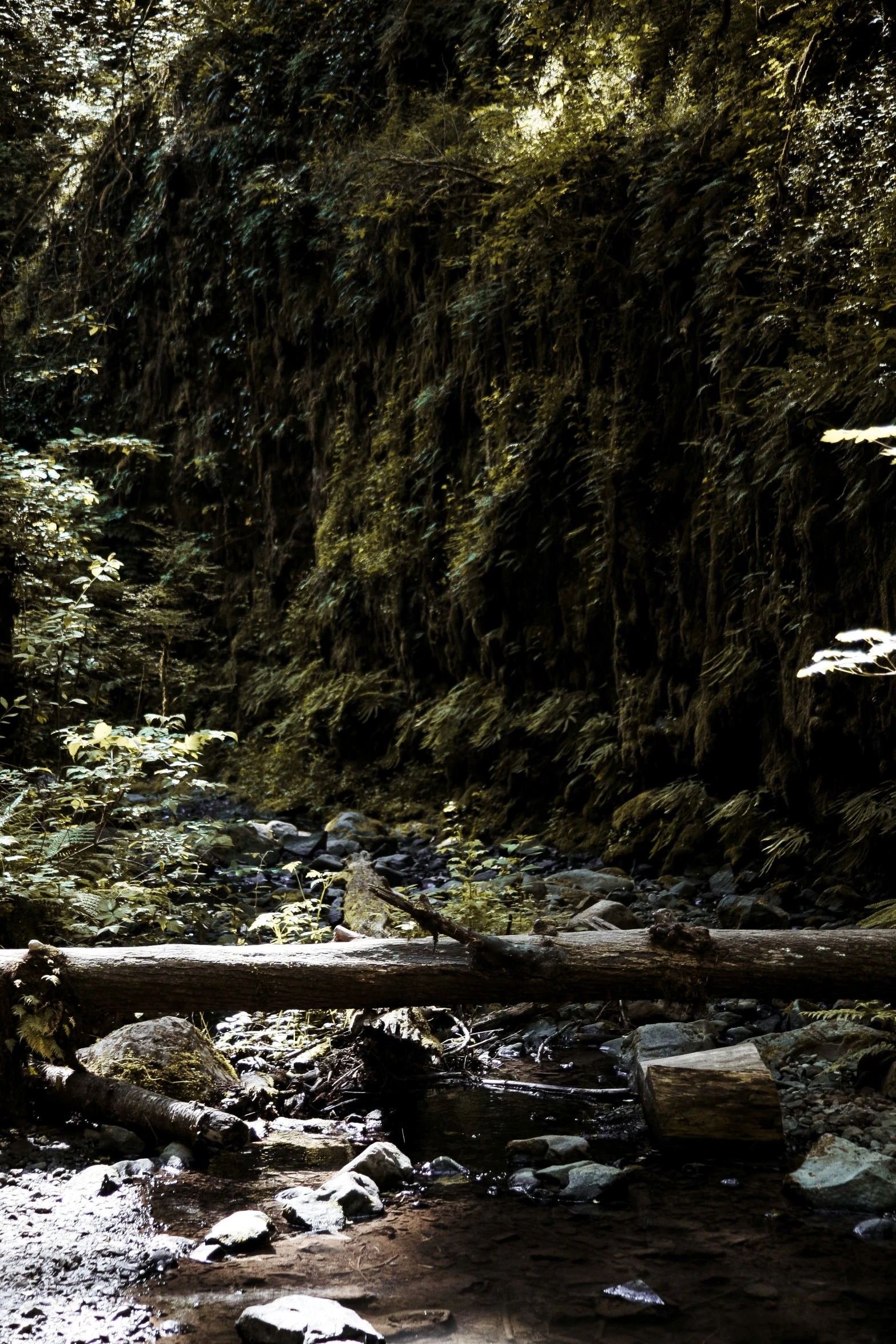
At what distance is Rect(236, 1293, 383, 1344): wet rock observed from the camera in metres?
2.21

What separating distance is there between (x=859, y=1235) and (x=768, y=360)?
5798 mm

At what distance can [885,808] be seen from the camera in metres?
5.80

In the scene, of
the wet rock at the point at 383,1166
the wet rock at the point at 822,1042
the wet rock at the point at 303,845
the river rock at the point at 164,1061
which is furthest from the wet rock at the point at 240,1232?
the wet rock at the point at 303,845

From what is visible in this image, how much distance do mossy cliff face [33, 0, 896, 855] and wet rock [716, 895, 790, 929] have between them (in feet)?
2.92

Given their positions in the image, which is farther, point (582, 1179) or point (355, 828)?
point (355, 828)

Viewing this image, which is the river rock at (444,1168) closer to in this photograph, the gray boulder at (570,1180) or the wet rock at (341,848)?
the gray boulder at (570,1180)

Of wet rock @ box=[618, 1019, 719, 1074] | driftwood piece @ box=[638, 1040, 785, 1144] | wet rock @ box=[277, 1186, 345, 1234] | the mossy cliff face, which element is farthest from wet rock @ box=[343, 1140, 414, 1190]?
the mossy cliff face

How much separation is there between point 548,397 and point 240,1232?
799 cm

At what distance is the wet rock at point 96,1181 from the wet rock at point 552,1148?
1322 mm

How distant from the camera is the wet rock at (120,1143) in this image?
342 centimetres

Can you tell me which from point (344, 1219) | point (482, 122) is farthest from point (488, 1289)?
point (482, 122)

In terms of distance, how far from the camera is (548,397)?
9.34 m

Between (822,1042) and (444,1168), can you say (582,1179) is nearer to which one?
(444,1168)

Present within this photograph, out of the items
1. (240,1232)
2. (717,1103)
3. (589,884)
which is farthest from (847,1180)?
(589,884)
